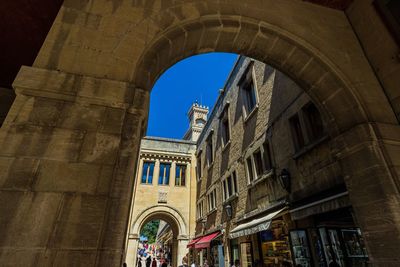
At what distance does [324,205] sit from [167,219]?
14738 mm

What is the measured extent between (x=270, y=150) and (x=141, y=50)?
5835 millimetres

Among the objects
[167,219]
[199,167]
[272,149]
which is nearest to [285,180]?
[272,149]

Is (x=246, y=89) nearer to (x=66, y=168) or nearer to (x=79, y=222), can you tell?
(x=66, y=168)

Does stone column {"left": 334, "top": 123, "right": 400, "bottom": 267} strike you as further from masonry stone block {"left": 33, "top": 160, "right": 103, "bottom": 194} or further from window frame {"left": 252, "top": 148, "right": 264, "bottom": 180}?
window frame {"left": 252, "top": 148, "right": 264, "bottom": 180}

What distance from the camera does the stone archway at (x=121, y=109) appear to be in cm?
168

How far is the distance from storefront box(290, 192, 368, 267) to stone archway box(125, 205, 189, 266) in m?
11.9

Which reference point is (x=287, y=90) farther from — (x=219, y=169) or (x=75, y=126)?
(x=219, y=169)

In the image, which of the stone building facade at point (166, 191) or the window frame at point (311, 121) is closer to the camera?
the window frame at point (311, 121)

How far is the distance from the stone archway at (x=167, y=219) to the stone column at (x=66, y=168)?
15074 mm

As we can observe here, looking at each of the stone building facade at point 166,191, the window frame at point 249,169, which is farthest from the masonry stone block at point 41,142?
A: the stone building facade at point 166,191

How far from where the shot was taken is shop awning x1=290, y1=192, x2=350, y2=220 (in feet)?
13.3

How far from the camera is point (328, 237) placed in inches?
191

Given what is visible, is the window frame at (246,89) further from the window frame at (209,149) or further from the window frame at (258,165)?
the window frame at (209,149)

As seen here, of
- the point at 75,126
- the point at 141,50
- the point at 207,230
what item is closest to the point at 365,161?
the point at 141,50
